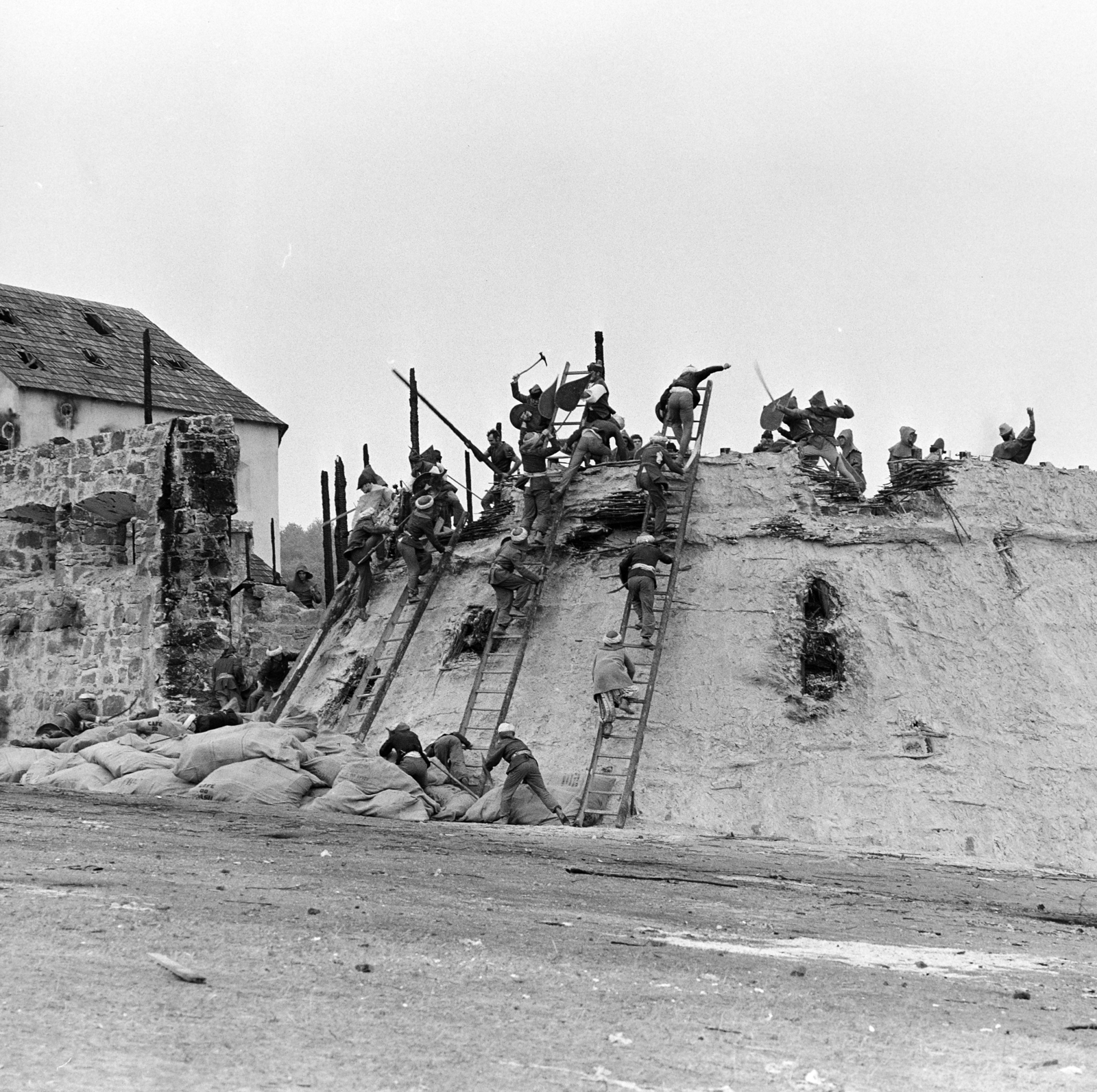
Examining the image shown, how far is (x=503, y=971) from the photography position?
802cm

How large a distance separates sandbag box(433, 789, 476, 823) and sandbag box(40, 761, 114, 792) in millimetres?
3476

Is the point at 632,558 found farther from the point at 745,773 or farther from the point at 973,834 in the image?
the point at 973,834

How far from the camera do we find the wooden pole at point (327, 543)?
3256 centimetres

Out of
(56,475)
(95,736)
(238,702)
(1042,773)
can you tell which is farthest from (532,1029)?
(56,475)

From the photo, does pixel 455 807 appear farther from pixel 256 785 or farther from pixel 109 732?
pixel 109 732

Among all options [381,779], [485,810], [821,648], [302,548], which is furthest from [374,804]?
[302,548]

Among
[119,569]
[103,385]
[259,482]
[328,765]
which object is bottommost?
[328,765]

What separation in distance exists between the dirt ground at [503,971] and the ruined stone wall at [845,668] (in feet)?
11.8

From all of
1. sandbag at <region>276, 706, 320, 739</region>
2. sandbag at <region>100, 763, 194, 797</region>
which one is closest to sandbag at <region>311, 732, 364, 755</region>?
sandbag at <region>276, 706, 320, 739</region>

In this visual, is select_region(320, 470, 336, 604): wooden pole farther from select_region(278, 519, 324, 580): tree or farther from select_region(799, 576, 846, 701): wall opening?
select_region(278, 519, 324, 580): tree

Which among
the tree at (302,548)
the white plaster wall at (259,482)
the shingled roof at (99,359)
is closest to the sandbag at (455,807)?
the shingled roof at (99,359)

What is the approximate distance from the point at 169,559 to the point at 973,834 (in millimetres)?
10401

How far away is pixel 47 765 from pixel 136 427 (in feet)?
60.5

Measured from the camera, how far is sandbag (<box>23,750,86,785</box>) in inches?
674
